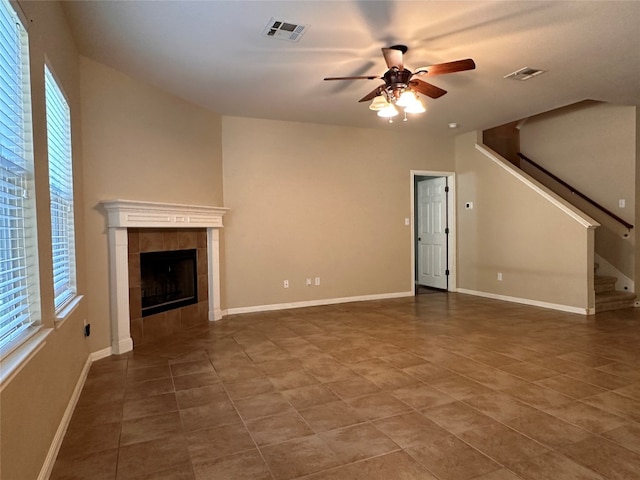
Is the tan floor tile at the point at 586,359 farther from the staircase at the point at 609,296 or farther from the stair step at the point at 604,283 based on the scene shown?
the stair step at the point at 604,283

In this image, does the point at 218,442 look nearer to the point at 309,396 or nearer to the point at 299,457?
the point at 299,457

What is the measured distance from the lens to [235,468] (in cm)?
196

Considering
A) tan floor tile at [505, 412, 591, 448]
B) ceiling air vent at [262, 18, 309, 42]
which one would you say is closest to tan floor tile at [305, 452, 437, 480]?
tan floor tile at [505, 412, 591, 448]

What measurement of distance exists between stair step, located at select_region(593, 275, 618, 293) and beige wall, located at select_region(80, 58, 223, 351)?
5.63 metres

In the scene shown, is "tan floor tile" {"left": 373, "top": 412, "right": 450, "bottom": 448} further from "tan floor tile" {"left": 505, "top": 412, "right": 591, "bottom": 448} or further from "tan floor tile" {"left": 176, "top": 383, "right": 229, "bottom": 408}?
"tan floor tile" {"left": 176, "top": 383, "right": 229, "bottom": 408}

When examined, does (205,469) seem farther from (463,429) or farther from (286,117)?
(286,117)

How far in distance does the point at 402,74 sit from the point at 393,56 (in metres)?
0.23

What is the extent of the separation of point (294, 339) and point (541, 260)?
12.7 ft

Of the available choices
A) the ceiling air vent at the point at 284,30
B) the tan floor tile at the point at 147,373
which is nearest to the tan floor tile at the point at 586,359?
the tan floor tile at the point at 147,373

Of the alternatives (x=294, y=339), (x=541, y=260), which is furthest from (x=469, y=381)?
(x=541, y=260)

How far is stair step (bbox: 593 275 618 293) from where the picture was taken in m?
5.70

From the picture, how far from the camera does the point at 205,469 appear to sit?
1.95m

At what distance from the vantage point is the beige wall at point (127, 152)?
12.1 ft

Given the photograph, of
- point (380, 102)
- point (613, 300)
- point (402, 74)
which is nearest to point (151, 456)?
point (380, 102)
